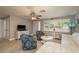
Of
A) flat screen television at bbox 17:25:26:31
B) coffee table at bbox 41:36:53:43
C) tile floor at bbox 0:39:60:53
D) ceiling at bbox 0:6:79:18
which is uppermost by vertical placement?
ceiling at bbox 0:6:79:18

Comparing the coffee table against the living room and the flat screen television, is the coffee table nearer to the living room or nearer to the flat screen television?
the living room

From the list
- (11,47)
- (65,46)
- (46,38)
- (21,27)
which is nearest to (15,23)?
(21,27)

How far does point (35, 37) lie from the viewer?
5.63 ft

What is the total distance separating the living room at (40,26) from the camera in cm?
165

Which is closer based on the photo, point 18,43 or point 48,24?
point 18,43

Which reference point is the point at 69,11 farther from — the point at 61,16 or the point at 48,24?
the point at 48,24

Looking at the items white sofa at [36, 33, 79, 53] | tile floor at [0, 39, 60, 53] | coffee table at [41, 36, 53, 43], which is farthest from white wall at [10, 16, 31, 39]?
white sofa at [36, 33, 79, 53]

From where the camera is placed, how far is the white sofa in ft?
5.44

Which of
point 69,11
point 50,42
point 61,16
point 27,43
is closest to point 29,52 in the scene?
point 27,43

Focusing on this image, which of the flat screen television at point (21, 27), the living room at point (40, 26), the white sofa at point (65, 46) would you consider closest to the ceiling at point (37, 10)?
the living room at point (40, 26)

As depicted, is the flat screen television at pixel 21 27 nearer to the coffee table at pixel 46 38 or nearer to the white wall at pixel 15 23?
the white wall at pixel 15 23

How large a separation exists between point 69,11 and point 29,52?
3.19ft

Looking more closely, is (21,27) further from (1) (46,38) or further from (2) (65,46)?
(2) (65,46)

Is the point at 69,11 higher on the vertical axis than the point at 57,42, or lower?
higher
